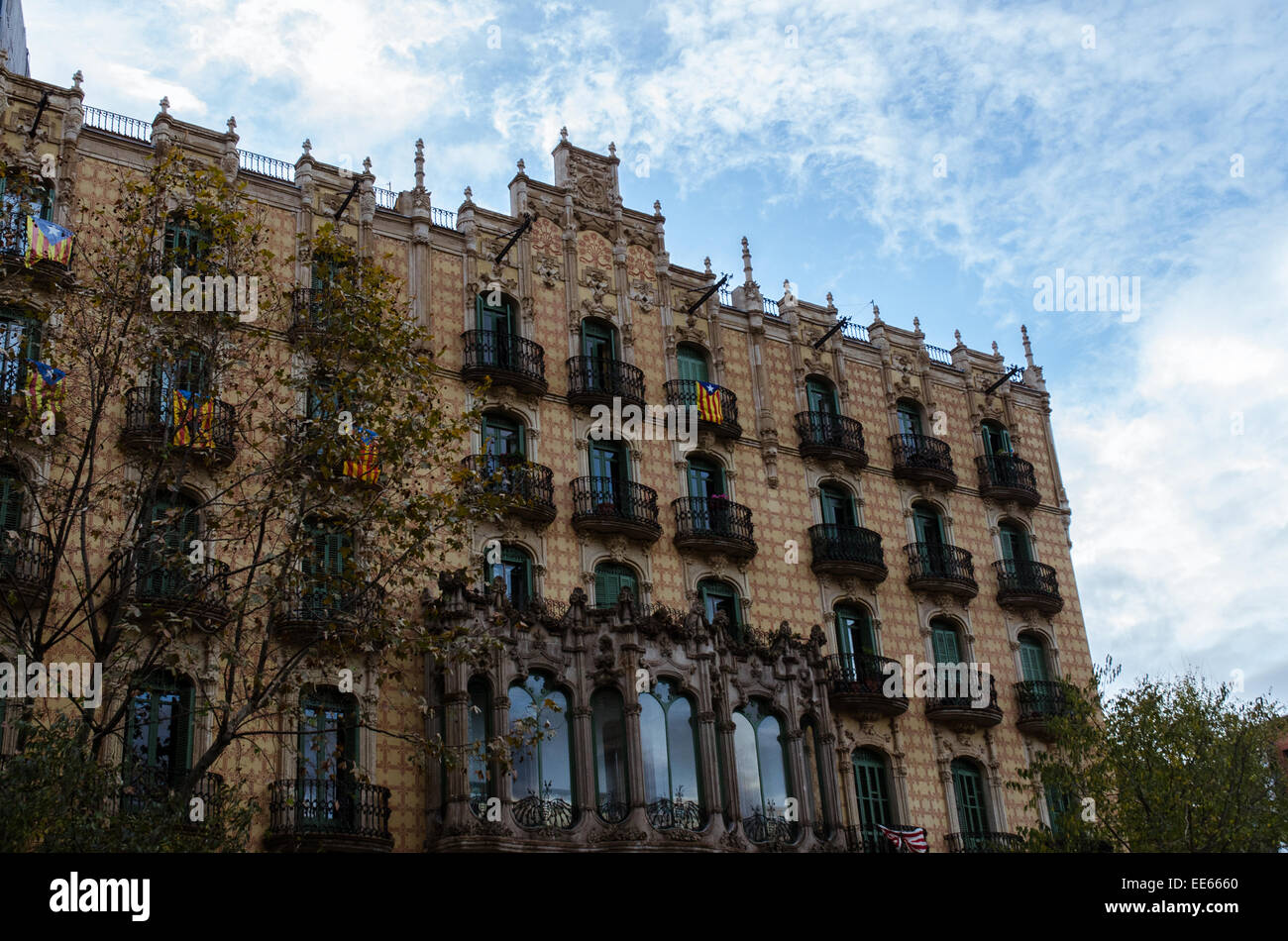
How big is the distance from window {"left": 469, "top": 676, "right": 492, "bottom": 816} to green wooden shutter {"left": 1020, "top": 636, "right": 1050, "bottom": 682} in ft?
54.1

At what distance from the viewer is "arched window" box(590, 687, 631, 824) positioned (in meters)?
28.1

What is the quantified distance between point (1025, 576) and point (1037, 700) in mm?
3683

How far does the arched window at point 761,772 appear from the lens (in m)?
29.8

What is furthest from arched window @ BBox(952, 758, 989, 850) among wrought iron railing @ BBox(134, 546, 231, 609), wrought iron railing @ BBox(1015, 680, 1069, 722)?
wrought iron railing @ BBox(134, 546, 231, 609)

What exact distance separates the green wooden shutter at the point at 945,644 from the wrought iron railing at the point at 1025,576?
2289mm

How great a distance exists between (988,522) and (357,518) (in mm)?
23544

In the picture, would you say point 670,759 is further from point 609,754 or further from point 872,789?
point 872,789

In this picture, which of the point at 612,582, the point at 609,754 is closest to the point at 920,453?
the point at 612,582

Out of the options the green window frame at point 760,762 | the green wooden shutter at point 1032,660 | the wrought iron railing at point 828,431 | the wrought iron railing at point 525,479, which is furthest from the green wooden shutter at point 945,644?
the wrought iron railing at point 525,479

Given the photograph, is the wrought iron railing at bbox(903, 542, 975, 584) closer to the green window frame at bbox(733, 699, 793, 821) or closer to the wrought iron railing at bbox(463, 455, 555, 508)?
the green window frame at bbox(733, 699, 793, 821)

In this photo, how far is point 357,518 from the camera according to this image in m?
20.8

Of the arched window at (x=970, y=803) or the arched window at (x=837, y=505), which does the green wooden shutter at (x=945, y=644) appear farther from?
the arched window at (x=837, y=505)

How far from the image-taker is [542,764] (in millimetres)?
27938

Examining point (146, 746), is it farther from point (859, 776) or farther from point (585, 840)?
point (859, 776)
